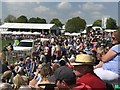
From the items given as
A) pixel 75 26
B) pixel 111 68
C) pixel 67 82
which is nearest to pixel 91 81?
pixel 67 82

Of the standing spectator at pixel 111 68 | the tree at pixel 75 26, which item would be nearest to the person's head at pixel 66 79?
the standing spectator at pixel 111 68

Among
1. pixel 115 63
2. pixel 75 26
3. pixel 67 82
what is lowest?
pixel 67 82

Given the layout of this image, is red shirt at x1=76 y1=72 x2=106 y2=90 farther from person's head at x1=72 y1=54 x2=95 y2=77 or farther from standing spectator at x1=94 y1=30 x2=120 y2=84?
standing spectator at x1=94 y1=30 x2=120 y2=84

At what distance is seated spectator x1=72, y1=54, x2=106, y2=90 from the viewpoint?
457 cm

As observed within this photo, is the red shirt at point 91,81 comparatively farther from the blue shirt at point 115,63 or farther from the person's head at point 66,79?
the blue shirt at point 115,63

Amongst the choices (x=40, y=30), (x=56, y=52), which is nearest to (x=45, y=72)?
(x=56, y=52)

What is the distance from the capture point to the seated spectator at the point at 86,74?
180 inches

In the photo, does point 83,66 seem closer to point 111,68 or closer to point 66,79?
point 66,79

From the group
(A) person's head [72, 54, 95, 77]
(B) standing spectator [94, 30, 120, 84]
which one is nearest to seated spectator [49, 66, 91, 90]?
(A) person's head [72, 54, 95, 77]

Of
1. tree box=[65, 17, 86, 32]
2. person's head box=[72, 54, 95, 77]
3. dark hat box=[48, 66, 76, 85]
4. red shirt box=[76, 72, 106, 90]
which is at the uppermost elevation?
tree box=[65, 17, 86, 32]

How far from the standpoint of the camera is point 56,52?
2058 centimetres

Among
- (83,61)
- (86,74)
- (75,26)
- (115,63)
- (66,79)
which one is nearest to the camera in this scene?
(66,79)

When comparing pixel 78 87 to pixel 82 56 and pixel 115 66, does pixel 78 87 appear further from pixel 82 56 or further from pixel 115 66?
pixel 115 66

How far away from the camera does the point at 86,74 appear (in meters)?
4.69
